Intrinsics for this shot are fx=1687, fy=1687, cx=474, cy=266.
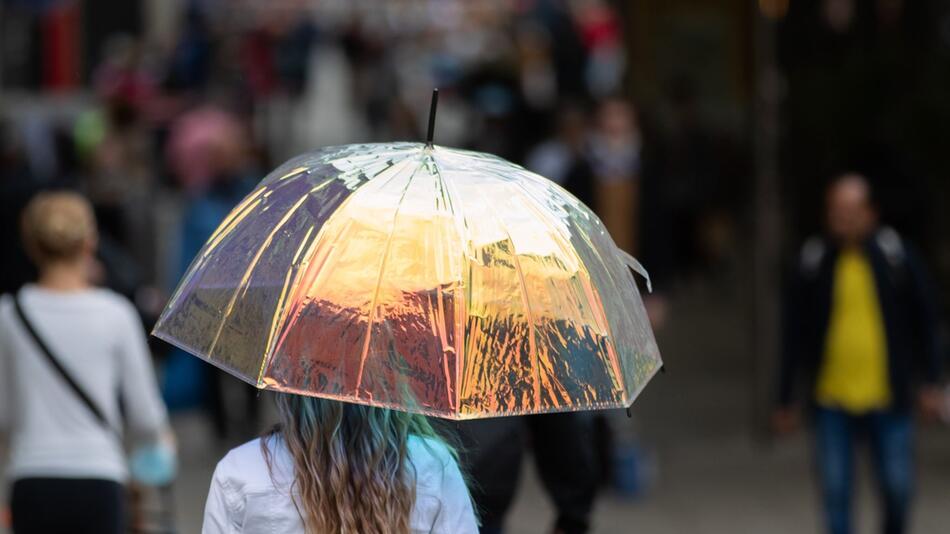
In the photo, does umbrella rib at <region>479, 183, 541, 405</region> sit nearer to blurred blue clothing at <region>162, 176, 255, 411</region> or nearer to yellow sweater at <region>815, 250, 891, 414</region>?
yellow sweater at <region>815, 250, 891, 414</region>

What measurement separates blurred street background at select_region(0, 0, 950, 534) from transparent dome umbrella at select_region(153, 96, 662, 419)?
177 inches

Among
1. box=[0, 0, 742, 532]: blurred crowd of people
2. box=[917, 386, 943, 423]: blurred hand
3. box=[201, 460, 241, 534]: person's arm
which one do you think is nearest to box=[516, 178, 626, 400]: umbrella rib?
box=[201, 460, 241, 534]: person's arm

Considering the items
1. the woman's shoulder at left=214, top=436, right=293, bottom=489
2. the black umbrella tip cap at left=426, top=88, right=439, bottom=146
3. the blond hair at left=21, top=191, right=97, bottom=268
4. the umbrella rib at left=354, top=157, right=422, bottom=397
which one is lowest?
the woman's shoulder at left=214, top=436, right=293, bottom=489

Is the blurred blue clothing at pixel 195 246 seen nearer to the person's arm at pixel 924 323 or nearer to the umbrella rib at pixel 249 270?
the person's arm at pixel 924 323

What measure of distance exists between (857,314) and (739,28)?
6.87 meters

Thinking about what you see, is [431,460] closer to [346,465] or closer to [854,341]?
[346,465]

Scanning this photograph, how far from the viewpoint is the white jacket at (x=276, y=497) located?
3059mm

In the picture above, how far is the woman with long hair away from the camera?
306 centimetres

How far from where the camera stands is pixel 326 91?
2047 centimetres

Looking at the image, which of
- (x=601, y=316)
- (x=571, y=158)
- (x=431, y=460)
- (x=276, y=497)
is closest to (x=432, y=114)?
(x=601, y=316)

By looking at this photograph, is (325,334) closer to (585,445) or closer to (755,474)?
(585,445)

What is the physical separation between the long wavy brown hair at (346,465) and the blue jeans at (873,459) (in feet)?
15.1

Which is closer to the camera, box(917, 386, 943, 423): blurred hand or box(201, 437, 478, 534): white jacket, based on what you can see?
box(201, 437, 478, 534): white jacket

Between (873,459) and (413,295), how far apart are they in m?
4.85
